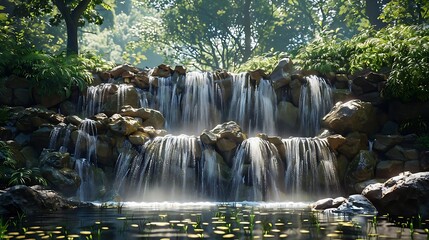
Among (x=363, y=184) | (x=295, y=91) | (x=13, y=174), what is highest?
(x=295, y=91)

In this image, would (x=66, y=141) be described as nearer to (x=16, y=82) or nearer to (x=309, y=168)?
(x=16, y=82)

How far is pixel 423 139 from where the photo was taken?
16250mm

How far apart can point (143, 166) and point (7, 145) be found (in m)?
4.37

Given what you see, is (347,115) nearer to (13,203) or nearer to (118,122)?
(118,122)

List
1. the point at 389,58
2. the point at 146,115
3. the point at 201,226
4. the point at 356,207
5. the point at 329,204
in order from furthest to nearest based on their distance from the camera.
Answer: the point at 389,58 < the point at 146,115 < the point at 329,204 < the point at 356,207 < the point at 201,226

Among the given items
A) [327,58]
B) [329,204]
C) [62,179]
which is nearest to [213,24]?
[327,58]

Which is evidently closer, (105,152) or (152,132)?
(105,152)

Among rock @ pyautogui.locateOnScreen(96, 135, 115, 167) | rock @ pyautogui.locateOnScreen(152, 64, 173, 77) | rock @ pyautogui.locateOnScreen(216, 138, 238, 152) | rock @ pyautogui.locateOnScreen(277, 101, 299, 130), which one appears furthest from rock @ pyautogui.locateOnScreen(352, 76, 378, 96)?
rock @ pyautogui.locateOnScreen(96, 135, 115, 167)

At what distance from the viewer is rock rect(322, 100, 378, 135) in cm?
1734

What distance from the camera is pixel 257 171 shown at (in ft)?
51.3

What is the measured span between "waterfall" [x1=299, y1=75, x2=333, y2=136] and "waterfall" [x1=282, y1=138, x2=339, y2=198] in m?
3.72

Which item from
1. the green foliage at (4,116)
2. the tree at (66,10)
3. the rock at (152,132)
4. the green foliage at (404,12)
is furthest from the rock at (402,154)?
the tree at (66,10)

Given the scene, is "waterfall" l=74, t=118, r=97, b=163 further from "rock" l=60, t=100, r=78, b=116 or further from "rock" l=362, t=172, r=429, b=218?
"rock" l=362, t=172, r=429, b=218

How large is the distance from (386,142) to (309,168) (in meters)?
2.99
